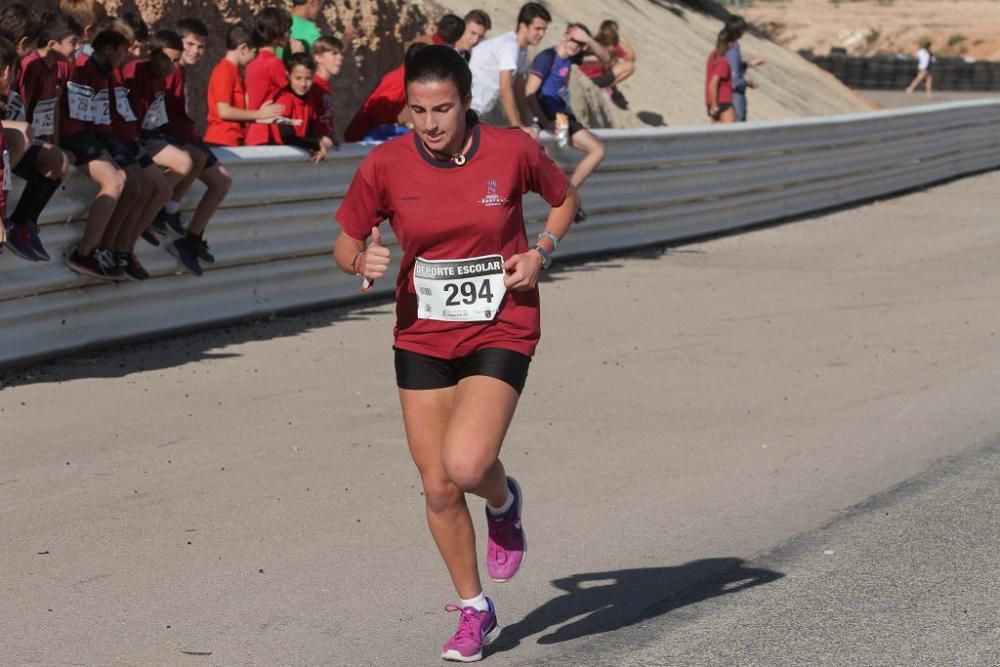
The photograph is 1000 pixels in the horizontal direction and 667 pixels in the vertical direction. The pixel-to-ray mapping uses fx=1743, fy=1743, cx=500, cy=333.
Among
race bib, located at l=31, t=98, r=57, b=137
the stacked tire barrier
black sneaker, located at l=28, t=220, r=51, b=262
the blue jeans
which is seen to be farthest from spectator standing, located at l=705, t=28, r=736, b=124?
the stacked tire barrier

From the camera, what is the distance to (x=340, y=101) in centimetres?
1789

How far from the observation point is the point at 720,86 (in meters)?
22.4

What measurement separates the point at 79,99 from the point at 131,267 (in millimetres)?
1039

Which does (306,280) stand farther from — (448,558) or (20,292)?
(448,558)

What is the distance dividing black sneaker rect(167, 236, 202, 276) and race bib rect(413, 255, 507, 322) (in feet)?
19.7

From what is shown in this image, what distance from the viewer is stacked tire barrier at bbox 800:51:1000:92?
57.6 m

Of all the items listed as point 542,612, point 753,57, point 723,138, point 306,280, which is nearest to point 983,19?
point 753,57

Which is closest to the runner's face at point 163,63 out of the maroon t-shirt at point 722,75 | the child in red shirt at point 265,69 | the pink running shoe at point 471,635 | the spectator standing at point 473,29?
the child in red shirt at point 265,69

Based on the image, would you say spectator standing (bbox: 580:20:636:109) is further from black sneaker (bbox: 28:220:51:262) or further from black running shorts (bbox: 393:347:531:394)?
black running shorts (bbox: 393:347:531:394)

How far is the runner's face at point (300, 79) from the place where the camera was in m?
11.9

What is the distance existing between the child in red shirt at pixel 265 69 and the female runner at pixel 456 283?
6.84 metres

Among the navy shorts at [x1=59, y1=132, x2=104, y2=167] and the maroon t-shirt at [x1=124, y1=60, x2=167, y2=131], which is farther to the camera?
the maroon t-shirt at [x1=124, y1=60, x2=167, y2=131]

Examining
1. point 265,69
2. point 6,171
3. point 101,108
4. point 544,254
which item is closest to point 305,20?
point 265,69

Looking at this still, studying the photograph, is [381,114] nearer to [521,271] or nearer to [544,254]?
[544,254]
